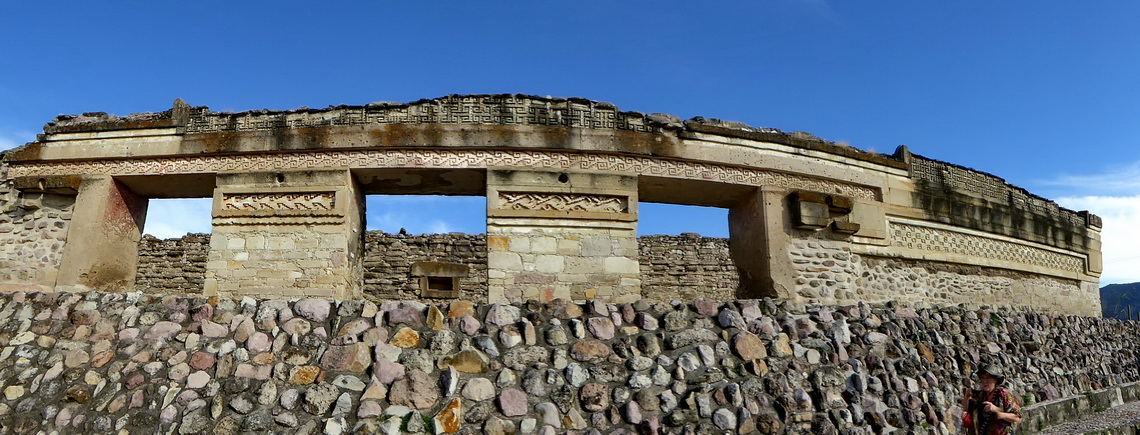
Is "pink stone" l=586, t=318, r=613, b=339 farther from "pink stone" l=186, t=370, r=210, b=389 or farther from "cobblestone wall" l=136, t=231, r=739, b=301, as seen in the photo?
"cobblestone wall" l=136, t=231, r=739, b=301

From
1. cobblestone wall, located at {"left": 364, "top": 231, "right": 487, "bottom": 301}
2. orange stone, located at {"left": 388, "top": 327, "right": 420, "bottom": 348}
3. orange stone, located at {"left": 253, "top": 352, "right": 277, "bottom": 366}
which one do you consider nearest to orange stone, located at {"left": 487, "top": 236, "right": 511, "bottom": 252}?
orange stone, located at {"left": 388, "top": 327, "right": 420, "bottom": 348}

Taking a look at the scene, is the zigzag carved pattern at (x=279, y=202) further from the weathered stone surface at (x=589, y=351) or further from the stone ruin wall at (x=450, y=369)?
the weathered stone surface at (x=589, y=351)

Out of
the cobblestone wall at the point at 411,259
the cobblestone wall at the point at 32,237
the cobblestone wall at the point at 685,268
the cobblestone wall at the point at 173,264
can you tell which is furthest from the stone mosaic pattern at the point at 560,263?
the cobblestone wall at the point at 173,264

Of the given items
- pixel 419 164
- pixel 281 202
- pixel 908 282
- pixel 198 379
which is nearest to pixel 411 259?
pixel 281 202

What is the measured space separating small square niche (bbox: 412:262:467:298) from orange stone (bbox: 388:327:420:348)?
851 centimetres

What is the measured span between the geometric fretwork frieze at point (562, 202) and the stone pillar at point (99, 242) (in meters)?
4.73

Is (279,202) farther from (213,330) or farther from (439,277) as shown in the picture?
(439,277)

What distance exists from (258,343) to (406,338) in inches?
34.9

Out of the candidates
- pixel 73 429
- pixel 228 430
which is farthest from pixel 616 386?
pixel 73 429

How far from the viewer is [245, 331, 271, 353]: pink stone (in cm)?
409

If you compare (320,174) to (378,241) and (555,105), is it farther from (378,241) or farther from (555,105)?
(378,241)

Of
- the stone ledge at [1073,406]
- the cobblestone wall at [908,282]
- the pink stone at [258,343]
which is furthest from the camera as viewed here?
the cobblestone wall at [908,282]

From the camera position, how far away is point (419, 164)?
7691 mm

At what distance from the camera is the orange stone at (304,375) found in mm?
3912
